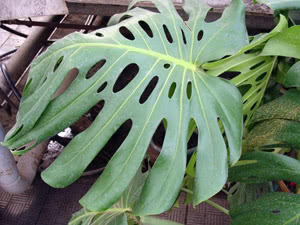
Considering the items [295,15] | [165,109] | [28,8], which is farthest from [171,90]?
[28,8]

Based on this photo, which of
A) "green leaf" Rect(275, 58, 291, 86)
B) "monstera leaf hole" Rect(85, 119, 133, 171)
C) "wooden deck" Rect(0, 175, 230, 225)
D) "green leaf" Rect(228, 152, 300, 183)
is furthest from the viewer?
"monstera leaf hole" Rect(85, 119, 133, 171)

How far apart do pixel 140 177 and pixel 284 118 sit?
50cm

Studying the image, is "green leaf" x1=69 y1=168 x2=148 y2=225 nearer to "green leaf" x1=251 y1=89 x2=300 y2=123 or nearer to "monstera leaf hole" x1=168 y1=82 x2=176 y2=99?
"monstera leaf hole" x1=168 y1=82 x2=176 y2=99

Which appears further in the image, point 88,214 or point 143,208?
point 88,214

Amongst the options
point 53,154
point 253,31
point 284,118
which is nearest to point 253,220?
point 284,118

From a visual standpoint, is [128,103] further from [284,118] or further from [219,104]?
[284,118]

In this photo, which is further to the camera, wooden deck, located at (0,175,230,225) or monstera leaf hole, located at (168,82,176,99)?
wooden deck, located at (0,175,230,225)

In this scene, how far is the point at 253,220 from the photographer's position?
0.71 metres

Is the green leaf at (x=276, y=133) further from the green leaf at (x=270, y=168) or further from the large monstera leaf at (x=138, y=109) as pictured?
the large monstera leaf at (x=138, y=109)

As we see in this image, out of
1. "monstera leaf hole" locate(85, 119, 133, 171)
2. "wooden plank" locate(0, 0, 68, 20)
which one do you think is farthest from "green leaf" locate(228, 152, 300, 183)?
"monstera leaf hole" locate(85, 119, 133, 171)

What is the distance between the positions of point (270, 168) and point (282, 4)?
0.39m

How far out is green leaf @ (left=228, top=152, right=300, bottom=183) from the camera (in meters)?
0.71

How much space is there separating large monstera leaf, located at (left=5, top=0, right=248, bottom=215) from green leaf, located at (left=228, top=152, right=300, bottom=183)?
0.53ft

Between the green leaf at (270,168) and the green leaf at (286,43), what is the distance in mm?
241
